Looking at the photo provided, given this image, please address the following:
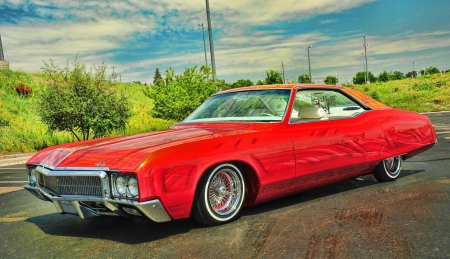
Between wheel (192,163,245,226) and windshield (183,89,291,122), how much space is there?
90cm

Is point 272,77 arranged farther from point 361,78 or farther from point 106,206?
point 106,206

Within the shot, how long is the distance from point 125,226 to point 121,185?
921 millimetres

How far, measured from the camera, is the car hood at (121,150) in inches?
149

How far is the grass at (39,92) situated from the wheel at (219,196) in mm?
9230

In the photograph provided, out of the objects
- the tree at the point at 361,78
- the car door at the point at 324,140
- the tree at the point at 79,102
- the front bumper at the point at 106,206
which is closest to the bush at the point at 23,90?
the tree at the point at 79,102

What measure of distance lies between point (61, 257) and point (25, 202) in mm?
2976

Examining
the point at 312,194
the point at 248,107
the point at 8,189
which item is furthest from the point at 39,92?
the point at 312,194

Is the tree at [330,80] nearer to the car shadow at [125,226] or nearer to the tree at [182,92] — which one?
the tree at [182,92]

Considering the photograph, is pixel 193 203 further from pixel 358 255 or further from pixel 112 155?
pixel 358 255

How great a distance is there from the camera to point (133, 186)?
12.0 feet

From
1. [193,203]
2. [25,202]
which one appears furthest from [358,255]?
[25,202]

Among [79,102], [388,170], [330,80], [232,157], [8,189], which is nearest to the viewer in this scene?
[232,157]

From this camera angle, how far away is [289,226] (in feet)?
13.7

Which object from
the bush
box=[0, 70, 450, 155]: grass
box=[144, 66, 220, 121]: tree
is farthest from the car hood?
the bush
